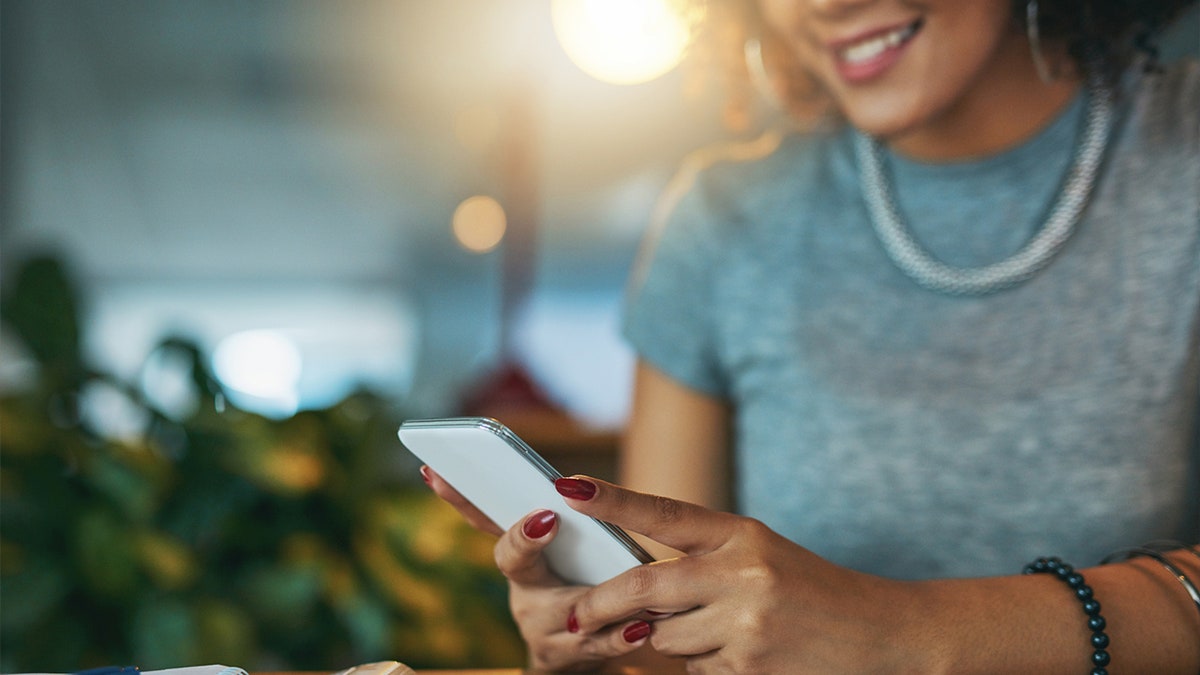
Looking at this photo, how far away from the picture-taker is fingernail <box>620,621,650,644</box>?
51 centimetres

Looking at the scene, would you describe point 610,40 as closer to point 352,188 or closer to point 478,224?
point 478,224

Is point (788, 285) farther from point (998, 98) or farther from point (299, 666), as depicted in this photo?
point (299, 666)

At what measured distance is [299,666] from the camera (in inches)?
54.1

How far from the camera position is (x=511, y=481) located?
50 cm

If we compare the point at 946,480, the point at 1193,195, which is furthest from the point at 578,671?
the point at 1193,195

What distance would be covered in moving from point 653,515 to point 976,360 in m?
0.47

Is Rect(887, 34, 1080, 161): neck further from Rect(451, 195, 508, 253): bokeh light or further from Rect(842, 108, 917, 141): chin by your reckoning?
Rect(451, 195, 508, 253): bokeh light

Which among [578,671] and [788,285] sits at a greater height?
[788,285]

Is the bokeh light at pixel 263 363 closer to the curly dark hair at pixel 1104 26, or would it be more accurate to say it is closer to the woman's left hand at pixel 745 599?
the curly dark hair at pixel 1104 26

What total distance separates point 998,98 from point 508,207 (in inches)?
120

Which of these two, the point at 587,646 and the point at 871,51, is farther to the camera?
the point at 871,51

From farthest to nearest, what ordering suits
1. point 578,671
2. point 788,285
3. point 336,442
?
point 336,442 < point 788,285 < point 578,671

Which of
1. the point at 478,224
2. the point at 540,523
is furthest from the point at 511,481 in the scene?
the point at 478,224

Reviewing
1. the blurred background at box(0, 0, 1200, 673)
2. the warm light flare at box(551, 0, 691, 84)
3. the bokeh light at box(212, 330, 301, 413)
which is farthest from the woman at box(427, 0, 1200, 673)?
the bokeh light at box(212, 330, 301, 413)
